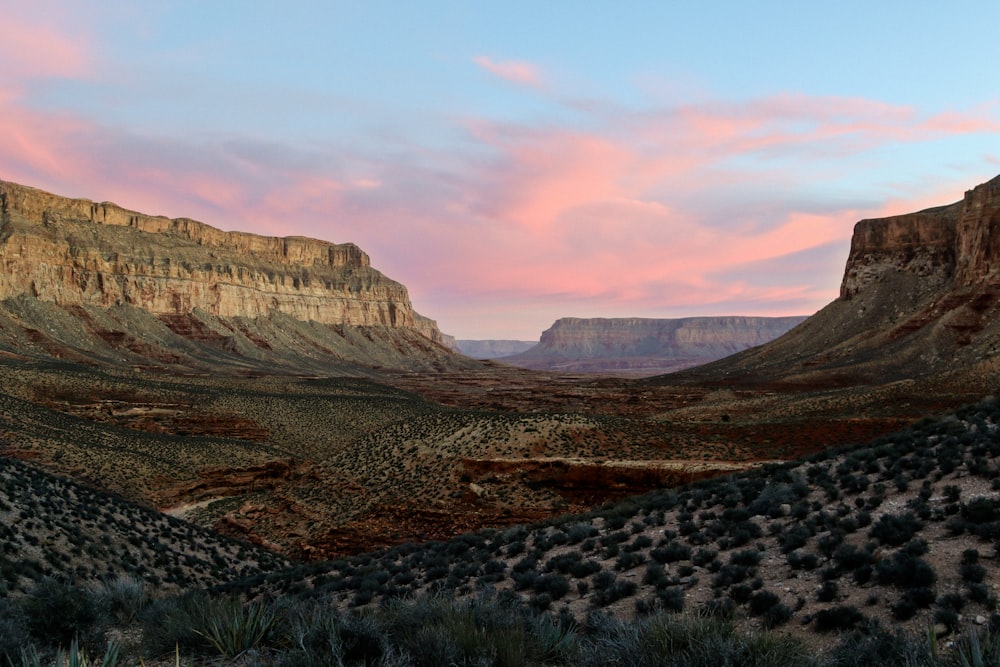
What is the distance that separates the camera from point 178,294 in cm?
10525

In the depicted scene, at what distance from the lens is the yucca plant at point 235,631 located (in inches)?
247

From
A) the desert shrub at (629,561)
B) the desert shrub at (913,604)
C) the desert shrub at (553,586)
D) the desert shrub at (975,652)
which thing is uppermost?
the desert shrub at (975,652)

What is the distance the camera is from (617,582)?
930cm

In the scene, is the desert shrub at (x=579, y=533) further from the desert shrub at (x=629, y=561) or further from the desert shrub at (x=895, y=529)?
the desert shrub at (x=895, y=529)

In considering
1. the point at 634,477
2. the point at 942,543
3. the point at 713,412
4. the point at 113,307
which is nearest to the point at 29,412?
the point at 634,477

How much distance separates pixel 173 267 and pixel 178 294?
5840mm

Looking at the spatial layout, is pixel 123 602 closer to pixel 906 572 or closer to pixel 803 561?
pixel 803 561

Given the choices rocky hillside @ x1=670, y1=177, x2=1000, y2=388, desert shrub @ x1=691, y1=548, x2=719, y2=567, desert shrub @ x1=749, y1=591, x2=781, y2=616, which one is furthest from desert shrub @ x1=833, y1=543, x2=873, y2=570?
rocky hillside @ x1=670, y1=177, x2=1000, y2=388

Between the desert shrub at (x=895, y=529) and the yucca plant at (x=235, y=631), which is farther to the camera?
the desert shrub at (x=895, y=529)

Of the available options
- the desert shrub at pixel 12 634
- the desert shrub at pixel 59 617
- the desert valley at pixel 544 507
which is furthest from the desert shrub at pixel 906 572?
the desert shrub at pixel 59 617

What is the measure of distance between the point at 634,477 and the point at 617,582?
14.8 meters

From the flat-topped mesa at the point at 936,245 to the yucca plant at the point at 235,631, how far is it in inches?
2857

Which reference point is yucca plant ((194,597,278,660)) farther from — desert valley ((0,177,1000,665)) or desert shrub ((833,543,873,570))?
desert shrub ((833,543,873,570))

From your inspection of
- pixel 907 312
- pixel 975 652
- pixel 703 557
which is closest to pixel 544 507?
pixel 703 557
